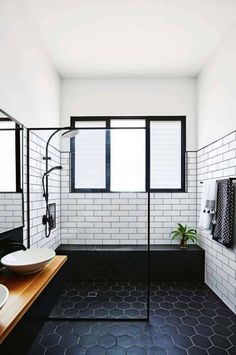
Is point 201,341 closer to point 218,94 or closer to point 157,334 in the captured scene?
point 157,334

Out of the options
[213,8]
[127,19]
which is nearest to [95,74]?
[127,19]

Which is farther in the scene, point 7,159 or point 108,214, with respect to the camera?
point 108,214

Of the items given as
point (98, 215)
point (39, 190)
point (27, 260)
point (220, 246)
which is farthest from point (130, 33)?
Result: point (220, 246)

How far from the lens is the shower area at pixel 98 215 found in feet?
8.21

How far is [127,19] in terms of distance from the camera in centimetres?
227

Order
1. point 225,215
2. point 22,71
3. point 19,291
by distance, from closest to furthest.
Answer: point 19,291
point 22,71
point 225,215

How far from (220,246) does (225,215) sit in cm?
53

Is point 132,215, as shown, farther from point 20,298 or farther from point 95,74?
point 95,74

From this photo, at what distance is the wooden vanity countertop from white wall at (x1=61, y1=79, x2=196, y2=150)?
2250 mm

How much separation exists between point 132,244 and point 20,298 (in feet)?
6.13

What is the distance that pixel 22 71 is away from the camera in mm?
2193

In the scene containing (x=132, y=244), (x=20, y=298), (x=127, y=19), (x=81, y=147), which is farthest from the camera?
(x=132, y=244)

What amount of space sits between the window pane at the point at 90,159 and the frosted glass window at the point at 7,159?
31.2 inches

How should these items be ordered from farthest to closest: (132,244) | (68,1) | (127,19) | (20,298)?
(132,244), (127,19), (68,1), (20,298)
